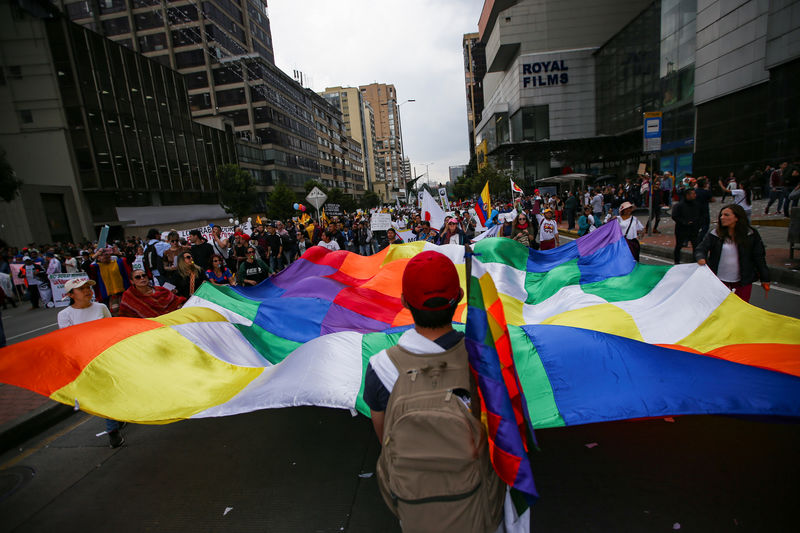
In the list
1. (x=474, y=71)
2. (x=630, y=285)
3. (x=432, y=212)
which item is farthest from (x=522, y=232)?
(x=474, y=71)

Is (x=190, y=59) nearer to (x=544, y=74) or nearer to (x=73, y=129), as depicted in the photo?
(x=73, y=129)

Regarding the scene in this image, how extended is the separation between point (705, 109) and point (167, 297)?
102ft

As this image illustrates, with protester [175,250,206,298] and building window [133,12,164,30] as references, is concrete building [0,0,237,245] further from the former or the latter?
protester [175,250,206,298]

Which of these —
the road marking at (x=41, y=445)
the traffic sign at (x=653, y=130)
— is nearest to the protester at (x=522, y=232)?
the traffic sign at (x=653, y=130)

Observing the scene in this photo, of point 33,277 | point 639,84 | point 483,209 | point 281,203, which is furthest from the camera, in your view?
point 281,203

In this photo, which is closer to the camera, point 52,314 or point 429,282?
point 429,282

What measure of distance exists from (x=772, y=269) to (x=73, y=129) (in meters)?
39.8

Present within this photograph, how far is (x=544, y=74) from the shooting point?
50.3m

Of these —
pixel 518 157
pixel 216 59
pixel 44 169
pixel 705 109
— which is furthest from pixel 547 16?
pixel 44 169

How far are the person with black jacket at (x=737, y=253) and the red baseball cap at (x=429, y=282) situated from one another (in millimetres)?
4179

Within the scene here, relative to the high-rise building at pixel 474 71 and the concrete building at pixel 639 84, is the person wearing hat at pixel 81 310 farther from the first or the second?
the high-rise building at pixel 474 71

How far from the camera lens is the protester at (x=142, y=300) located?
5.08m

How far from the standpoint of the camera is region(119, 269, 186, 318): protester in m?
5.08

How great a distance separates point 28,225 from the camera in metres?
25.5
